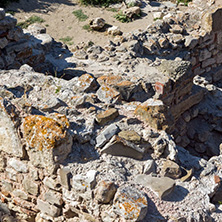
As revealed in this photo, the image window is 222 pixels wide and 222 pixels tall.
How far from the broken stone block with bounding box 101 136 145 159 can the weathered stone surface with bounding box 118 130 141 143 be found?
0.08 metres

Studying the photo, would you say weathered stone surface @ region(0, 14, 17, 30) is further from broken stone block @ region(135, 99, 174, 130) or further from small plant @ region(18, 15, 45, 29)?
small plant @ region(18, 15, 45, 29)

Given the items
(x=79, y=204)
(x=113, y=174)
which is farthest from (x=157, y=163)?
(x=79, y=204)

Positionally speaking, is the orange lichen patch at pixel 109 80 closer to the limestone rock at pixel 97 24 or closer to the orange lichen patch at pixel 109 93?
the orange lichen patch at pixel 109 93

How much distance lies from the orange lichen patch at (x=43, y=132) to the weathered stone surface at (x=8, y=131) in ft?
0.55

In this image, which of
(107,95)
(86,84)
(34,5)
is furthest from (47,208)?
(34,5)

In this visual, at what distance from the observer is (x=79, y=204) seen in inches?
161

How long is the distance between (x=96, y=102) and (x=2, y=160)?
5.26 feet

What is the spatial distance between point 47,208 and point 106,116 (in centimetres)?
142

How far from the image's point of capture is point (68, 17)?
43.0 ft

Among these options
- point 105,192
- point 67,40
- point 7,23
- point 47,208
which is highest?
point 7,23

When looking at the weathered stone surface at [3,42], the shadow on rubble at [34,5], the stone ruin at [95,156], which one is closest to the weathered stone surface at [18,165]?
the stone ruin at [95,156]

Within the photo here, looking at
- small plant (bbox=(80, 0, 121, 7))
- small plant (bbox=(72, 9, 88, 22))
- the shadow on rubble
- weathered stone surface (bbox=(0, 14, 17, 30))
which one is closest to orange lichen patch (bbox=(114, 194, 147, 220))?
weathered stone surface (bbox=(0, 14, 17, 30))

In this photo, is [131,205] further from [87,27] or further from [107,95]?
[87,27]

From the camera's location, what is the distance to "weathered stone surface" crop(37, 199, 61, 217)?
4354 mm
